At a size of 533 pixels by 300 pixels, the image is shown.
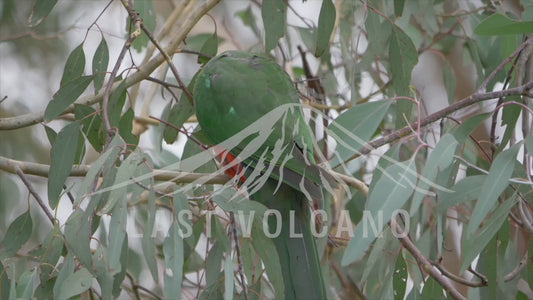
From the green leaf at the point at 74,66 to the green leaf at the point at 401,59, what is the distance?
3.27 ft

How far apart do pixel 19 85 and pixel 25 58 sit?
0.25 m

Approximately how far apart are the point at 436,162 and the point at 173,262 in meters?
0.63

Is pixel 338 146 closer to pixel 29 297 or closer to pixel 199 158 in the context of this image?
pixel 199 158

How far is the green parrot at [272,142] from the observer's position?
1892 millimetres

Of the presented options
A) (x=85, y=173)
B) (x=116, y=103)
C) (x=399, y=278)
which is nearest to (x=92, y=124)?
(x=116, y=103)

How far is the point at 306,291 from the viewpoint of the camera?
6.12 ft

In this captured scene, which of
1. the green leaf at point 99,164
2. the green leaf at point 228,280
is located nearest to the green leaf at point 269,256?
the green leaf at point 228,280

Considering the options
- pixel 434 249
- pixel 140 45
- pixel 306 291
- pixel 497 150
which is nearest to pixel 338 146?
pixel 306 291

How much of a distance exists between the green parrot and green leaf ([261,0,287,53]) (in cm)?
13

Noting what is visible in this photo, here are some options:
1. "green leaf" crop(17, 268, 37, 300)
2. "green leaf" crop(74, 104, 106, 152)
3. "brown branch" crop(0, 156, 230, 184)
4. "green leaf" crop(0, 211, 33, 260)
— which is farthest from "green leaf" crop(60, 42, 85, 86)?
"green leaf" crop(17, 268, 37, 300)

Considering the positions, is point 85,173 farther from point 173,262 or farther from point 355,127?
point 355,127

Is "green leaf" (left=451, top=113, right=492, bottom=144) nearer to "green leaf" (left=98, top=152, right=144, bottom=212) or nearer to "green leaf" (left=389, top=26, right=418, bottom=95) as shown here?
"green leaf" (left=389, top=26, right=418, bottom=95)

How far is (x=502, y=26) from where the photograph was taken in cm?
162

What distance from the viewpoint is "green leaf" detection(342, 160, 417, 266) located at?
4.79 ft
